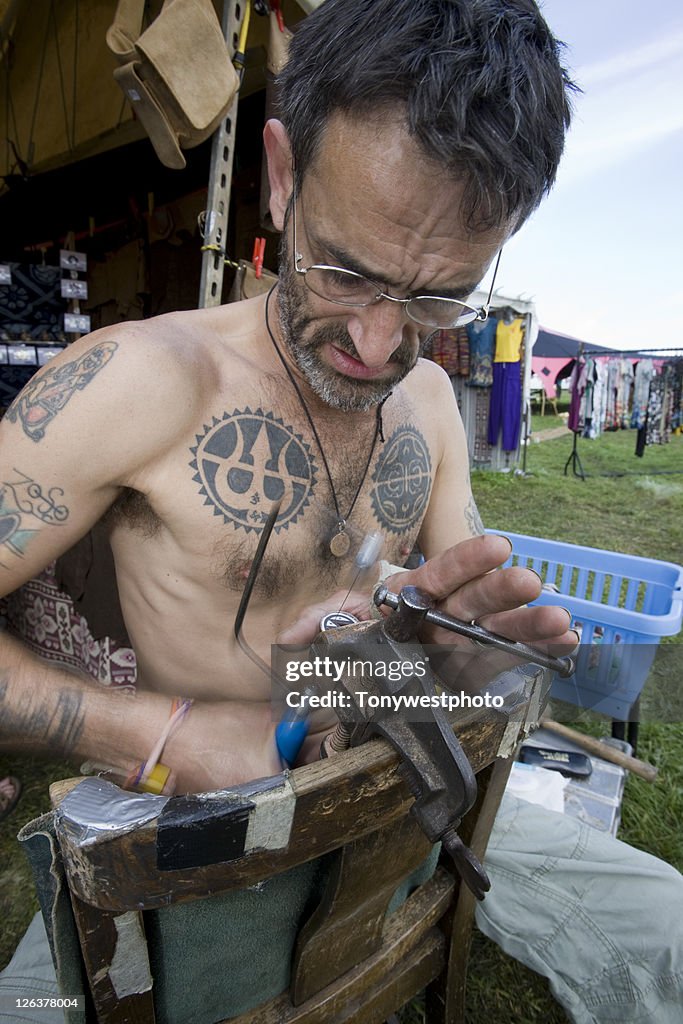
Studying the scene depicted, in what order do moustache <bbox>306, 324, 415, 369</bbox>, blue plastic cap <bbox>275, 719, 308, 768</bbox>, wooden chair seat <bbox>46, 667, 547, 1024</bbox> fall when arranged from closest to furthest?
wooden chair seat <bbox>46, 667, 547, 1024</bbox> < blue plastic cap <bbox>275, 719, 308, 768</bbox> < moustache <bbox>306, 324, 415, 369</bbox>

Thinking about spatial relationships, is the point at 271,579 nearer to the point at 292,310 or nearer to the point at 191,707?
the point at 191,707

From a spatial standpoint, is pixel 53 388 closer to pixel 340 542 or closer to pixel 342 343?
pixel 342 343

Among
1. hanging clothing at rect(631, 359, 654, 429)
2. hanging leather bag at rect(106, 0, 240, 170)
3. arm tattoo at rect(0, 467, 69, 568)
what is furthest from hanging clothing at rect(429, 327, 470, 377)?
arm tattoo at rect(0, 467, 69, 568)

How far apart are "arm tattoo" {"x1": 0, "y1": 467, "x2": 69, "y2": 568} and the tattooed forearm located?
0.84 ft

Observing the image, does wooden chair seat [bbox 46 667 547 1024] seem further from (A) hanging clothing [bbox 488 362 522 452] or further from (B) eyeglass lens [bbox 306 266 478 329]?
(A) hanging clothing [bbox 488 362 522 452]

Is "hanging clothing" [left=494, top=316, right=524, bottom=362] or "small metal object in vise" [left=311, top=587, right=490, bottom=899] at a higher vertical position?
"hanging clothing" [left=494, top=316, right=524, bottom=362]

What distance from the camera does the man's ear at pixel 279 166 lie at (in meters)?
1.26

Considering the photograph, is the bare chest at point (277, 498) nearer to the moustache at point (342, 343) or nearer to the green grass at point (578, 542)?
the moustache at point (342, 343)

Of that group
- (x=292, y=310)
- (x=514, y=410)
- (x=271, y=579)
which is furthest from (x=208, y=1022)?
(x=514, y=410)

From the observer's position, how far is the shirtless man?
1.01 metres

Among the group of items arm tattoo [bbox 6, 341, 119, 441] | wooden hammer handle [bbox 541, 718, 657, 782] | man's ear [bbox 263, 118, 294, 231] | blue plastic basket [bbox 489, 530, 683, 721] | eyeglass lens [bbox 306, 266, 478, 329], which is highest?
man's ear [bbox 263, 118, 294, 231]

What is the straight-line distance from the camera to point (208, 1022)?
2.86ft

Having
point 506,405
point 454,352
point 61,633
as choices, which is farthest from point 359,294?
point 506,405

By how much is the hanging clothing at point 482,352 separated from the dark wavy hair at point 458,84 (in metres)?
7.50
